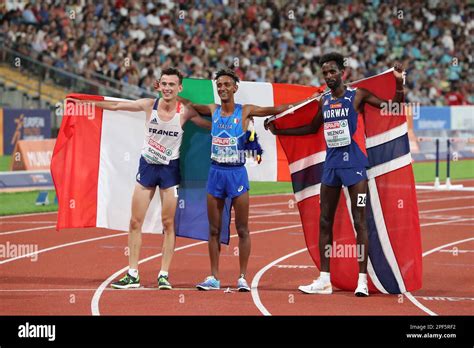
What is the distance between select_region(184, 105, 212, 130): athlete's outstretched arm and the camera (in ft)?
30.5

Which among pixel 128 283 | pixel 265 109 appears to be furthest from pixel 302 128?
pixel 128 283

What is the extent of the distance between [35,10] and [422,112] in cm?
1294

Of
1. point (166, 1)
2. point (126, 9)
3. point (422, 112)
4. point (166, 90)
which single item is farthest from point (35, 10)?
point (166, 90)

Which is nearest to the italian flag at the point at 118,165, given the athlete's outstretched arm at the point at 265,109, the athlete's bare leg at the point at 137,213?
the athlete's outstretched arm at the point at 265,109

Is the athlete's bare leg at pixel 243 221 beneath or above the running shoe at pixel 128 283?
above

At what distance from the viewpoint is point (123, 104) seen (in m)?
9.63

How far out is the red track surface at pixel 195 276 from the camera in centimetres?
816

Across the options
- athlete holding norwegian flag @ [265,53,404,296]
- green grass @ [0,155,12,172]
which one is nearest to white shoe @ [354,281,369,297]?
athlete holding norwegian flag @ [265,53,404,296]

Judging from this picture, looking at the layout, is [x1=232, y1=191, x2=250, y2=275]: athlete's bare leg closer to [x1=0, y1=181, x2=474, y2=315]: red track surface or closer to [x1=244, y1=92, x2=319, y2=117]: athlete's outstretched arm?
[x1=0, y1=181, x2=474, y2=315]: red track surface

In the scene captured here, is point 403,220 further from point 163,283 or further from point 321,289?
point 163,283

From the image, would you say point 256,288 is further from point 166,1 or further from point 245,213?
point 166,1

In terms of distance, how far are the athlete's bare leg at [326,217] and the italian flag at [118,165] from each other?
1211 millimetres

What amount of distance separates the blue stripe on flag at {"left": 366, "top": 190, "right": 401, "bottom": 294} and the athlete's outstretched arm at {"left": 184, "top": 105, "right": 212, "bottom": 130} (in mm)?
1767

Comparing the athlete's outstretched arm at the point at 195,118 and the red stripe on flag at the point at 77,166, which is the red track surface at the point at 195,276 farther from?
the athlete's outstretched arm at the point at 195,118
